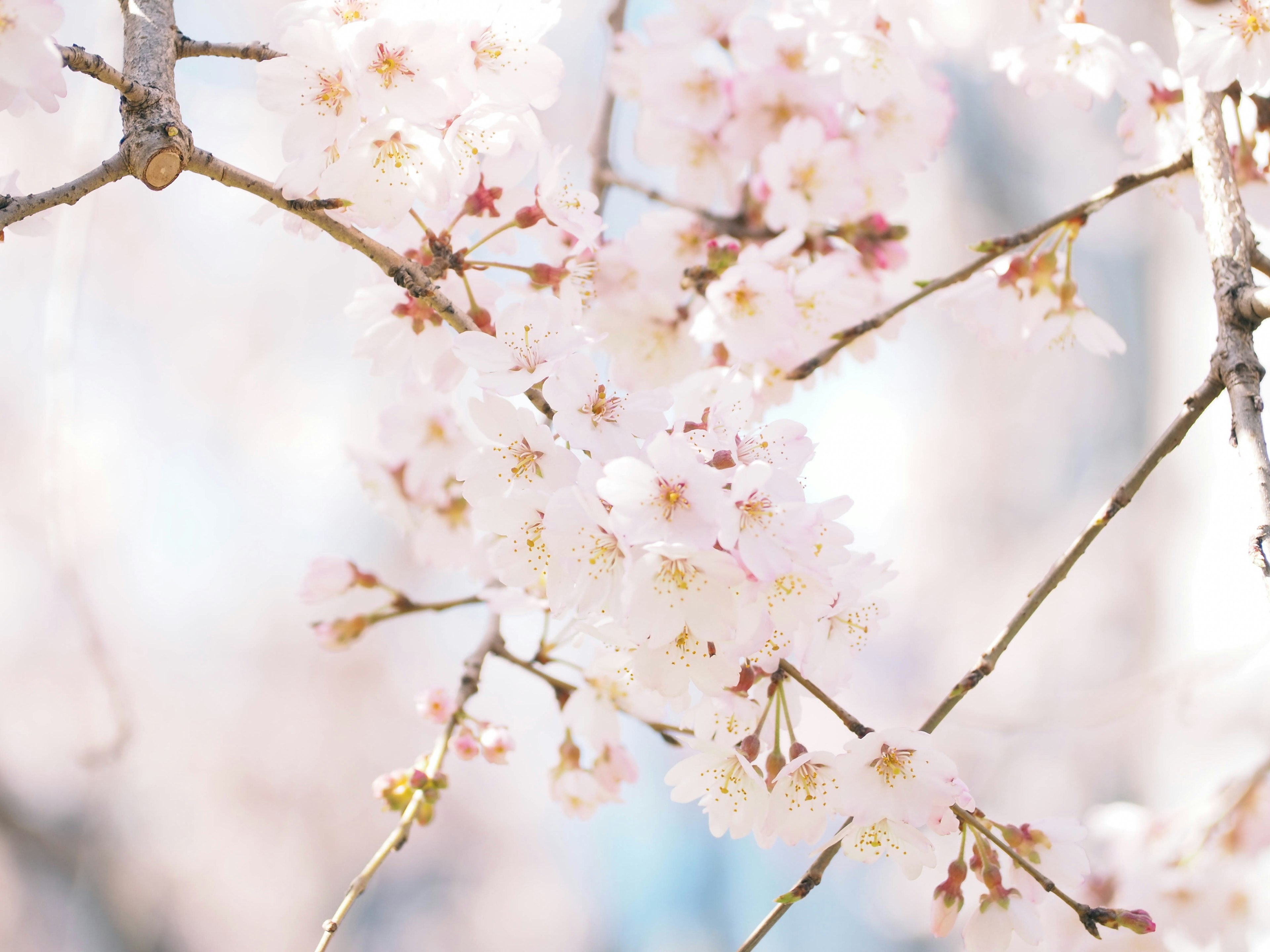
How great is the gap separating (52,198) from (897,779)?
606 millimetres

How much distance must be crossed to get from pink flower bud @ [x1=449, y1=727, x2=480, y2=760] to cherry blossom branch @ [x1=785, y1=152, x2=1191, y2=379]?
1.53ft

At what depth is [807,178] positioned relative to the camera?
1017mm

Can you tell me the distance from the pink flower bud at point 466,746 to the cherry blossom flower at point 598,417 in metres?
0.43

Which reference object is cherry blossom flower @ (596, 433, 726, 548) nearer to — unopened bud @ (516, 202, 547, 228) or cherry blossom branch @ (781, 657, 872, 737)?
cherry blossom branch @ (781, 657, 872, 737)

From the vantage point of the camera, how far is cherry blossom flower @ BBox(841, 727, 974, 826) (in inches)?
22.2

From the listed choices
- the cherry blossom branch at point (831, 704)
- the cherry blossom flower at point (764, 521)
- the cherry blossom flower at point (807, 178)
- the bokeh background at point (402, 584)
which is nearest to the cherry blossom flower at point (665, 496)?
the cherry blossom flower at point (764, 521)

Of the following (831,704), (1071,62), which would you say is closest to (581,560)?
(831,704)

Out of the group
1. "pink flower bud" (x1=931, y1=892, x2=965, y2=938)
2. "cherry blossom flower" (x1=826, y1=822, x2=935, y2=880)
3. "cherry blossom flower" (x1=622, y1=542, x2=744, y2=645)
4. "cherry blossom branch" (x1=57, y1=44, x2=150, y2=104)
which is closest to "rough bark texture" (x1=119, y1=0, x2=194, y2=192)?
"cherry blossom branch" (x1=57, y1=44, x2=150, y2=104)

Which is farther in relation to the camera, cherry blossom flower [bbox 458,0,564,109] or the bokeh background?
the bokeh background

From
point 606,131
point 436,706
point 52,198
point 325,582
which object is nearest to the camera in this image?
point 52,198

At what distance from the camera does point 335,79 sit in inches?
23.2

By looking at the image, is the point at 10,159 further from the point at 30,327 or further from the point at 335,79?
the point at 335,79

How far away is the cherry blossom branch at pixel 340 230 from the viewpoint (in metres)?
0.53

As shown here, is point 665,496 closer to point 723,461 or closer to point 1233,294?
point 723,461
